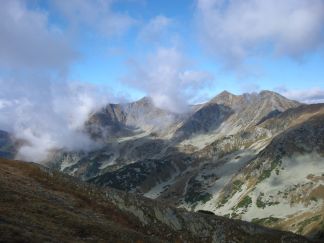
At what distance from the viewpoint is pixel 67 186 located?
198 ft

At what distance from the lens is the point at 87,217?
155 ft

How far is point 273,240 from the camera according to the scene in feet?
249

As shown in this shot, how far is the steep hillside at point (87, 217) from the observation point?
3562cm

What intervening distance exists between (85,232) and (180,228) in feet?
101

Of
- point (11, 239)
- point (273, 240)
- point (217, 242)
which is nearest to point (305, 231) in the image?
point (273, 240)

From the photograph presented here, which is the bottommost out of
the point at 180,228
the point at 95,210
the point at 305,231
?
the point at 305,231

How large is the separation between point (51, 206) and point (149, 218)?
2206 centimetres

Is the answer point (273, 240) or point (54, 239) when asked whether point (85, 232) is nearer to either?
point (54, 239)

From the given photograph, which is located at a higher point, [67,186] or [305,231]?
[67,186]

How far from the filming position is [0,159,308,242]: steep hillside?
35.6 m

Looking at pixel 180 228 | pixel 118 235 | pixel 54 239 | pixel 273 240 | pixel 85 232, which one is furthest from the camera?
pixel 273 240

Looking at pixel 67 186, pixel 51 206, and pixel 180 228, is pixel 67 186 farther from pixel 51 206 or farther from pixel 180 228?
pixel 180 228

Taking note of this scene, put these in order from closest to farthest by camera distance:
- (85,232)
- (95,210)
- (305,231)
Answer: (85,232) → (95,210) → (305,231)

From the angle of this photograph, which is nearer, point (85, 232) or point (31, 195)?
point (85, 232)
